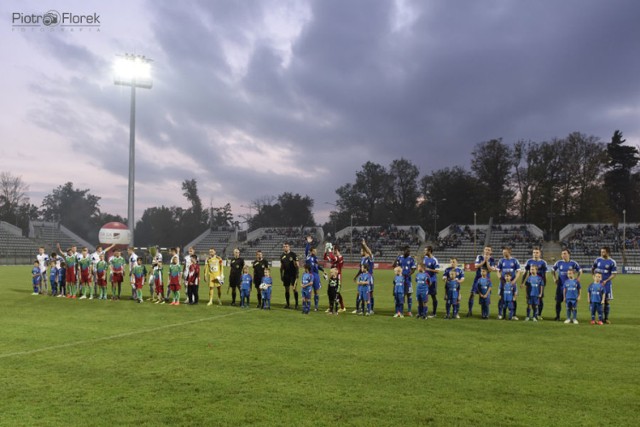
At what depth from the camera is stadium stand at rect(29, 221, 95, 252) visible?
7319cm

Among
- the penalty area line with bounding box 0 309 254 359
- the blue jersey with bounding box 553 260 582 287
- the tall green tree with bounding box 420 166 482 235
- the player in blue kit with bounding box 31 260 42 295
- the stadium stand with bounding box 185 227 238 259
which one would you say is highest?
the tall green tree with bounding box 420 166 482 235

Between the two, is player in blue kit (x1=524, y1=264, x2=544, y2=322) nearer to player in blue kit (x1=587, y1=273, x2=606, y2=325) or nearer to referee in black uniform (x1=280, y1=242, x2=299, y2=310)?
player in blue kit (x1=587, y1=273, x2=606, y2=325)

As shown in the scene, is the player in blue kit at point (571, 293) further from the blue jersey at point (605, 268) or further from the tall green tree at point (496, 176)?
the tall green tree at point (496, 176)

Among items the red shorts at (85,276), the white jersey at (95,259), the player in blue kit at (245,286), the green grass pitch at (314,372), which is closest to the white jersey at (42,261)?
the red shorts at (85,276)

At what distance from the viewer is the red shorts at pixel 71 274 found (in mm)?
20594

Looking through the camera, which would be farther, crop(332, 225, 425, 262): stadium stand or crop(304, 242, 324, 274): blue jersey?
crop(332, 225, 425, 262): stadium stand

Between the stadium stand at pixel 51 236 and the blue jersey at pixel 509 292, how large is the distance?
71.3 metres

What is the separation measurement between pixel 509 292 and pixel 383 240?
57.6m

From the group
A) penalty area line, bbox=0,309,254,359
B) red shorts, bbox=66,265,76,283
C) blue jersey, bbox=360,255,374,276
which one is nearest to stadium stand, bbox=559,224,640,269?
blue jersey, bbox=360,255,374,276

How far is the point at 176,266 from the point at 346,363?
11116 millimetres

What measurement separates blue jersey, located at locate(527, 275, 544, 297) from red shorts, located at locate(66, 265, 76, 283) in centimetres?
1799

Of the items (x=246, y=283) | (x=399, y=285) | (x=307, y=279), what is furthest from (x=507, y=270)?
(x=246, y=283)

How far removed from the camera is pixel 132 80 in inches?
1594

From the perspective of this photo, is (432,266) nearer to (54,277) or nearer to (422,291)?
(422,291)
